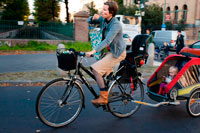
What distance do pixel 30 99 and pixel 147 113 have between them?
8.67 feet

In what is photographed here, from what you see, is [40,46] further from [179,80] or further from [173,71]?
[179,80]

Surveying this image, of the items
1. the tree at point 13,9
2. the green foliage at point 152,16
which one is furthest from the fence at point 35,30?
the green foliage at point 152,16

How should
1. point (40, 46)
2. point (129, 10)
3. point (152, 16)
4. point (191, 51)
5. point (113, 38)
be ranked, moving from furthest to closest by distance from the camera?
point (129, 10) → point (152, 16) → point (40, 46) → point (191, 51) → point (113, 38)

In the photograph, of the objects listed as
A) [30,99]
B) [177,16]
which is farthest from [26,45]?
[177,16]

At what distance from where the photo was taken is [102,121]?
4.34m

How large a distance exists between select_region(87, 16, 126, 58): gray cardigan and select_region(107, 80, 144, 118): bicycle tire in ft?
2.03

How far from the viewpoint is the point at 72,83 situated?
392 centimetres

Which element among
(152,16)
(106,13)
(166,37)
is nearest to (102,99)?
(106,13)

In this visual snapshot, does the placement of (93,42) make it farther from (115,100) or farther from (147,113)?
(147,113)

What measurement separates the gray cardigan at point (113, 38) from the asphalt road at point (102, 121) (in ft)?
3.98

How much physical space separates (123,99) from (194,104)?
54.9 inches

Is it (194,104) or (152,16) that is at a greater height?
(152,16)

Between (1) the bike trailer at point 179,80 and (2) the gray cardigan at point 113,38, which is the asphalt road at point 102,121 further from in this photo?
(2) the gray cardigan at point 113,38

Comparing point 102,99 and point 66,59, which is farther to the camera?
point 102,99
